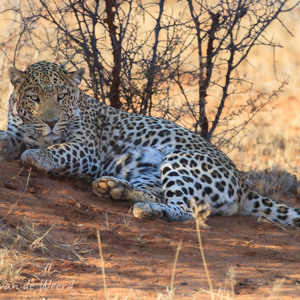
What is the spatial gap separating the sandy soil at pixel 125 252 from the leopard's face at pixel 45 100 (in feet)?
1.64

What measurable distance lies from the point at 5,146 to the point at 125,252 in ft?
7.83

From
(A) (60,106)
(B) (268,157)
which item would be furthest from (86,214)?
(B) (268,157)

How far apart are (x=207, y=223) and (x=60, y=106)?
6.71ft

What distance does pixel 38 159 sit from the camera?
20.4ft

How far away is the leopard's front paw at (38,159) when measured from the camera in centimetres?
620

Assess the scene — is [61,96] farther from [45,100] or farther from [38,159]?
[38,159]

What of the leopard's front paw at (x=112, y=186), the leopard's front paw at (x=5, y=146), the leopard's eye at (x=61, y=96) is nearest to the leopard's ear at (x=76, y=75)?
the leopard's eye at (x=61, y=96)

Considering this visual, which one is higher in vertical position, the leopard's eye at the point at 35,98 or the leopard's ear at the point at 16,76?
the leopard's ear at the point at 16,76

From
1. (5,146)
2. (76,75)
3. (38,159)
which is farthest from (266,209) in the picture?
(5,146)

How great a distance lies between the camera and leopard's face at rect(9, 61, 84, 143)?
646 centimetres

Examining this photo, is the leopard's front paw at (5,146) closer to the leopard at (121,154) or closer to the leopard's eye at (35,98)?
the leopard at (121,154)

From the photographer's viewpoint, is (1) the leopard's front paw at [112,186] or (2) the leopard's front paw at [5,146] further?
(2) the leopard's front paw at [5,146]

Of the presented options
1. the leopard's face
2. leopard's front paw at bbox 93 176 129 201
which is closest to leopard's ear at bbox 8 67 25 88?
the leopard's face

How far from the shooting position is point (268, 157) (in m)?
11.3
